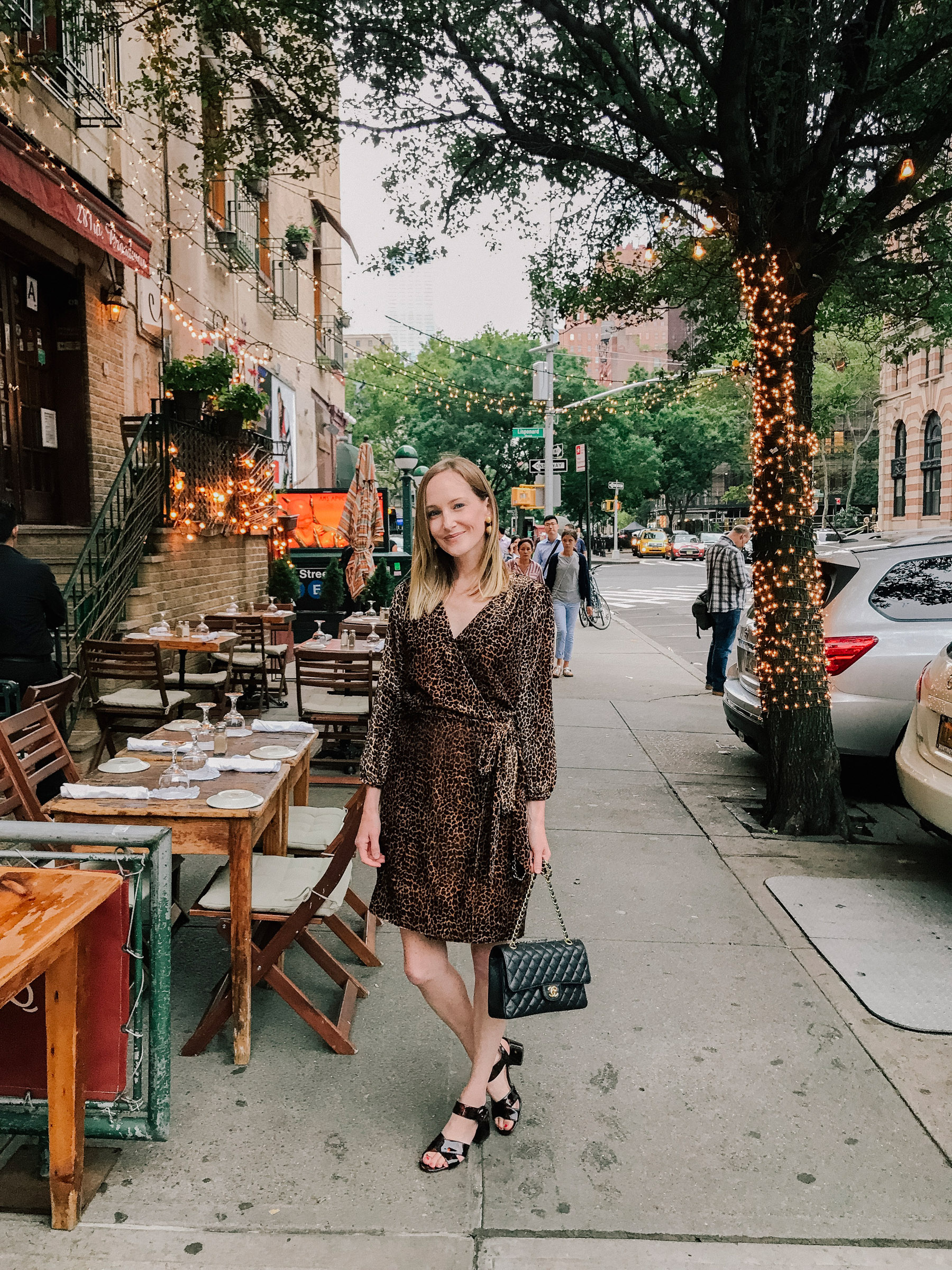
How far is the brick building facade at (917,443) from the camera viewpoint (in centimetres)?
3134

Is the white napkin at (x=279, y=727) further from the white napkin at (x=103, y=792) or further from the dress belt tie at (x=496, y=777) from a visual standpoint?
the dress belt tie at (x=496, y=777)

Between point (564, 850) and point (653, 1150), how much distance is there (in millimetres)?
2898

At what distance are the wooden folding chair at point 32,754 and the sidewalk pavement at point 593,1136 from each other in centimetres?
94

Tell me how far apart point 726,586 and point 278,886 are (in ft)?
26.1

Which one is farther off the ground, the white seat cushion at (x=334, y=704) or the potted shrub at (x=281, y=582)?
the potted shrub at (x=281, y=582)

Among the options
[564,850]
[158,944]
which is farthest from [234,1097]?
[564,850]

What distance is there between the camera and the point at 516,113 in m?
7.14

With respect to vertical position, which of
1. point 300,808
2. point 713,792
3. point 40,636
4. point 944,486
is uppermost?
point 944,486

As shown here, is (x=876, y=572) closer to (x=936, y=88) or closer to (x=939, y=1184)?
(x=936, y=88)

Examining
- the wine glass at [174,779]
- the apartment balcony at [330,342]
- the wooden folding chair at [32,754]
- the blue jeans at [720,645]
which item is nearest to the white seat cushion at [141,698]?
the wooden folding chair at [32,754]

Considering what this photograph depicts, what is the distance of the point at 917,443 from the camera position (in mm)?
33938

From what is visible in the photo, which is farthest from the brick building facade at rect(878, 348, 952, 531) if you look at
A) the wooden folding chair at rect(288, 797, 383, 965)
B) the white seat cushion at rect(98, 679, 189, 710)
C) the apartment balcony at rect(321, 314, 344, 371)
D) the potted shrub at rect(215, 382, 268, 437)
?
the wooden folding chair at rect(288, 797, 383, 965)

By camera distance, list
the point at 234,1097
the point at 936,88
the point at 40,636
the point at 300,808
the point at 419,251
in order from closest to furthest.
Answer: the point at 234,1097 < the point at 300,808 < the point at 40,636 < the point at 936,88 < the point at 419,251

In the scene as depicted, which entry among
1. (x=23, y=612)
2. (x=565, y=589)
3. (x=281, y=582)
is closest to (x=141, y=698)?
(x=23, y=612)
